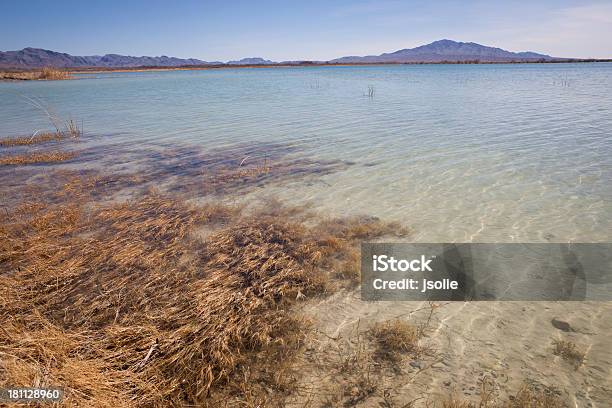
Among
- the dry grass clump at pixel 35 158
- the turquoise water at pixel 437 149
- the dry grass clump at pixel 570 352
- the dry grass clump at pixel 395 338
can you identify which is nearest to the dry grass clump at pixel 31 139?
the turquoise water at pixel 437 149

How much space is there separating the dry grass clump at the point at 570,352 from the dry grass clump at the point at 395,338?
1.39m

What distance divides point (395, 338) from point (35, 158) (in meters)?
13.5

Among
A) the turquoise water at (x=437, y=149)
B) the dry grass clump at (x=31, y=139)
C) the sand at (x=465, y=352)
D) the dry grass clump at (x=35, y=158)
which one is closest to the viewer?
the sand at (x=465, y=352)

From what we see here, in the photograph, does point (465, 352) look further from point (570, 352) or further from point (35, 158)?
point (35, 158)

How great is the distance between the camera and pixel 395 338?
145 inches

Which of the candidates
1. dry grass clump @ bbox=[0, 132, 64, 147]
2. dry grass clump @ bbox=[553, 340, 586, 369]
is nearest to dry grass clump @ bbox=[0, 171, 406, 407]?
dry grass clump @ bbox=[553, 340, 586, 369]

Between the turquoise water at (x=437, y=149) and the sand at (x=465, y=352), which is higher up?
the turquoise water at (x=437, y=149)

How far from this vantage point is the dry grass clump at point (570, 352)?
11.1 feet

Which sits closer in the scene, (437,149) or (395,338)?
(395,338)

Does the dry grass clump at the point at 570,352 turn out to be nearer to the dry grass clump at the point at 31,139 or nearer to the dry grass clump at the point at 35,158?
the dry grass clump at the point at 35,158

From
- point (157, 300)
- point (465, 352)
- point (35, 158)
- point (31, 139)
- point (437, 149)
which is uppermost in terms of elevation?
point (31, 139)

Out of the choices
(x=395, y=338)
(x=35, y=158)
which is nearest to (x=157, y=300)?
(x=395, y=338)

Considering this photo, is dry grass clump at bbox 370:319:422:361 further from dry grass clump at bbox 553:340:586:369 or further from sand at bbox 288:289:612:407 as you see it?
dry grass clump at bbox 553:340:586:369

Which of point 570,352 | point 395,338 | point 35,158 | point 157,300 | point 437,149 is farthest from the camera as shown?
point 35,158
